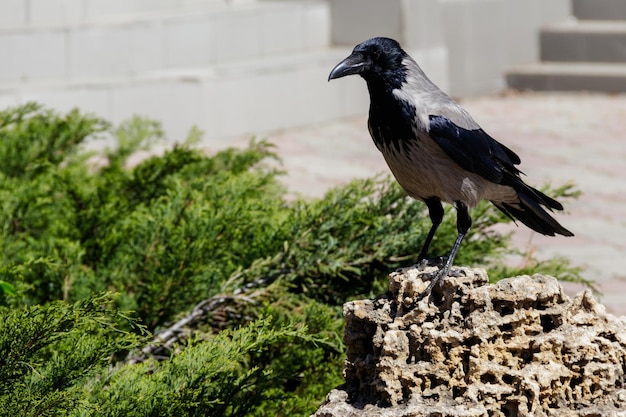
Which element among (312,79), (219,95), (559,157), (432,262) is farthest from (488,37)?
(432,262)

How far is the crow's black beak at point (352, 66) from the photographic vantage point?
2900 millimetres

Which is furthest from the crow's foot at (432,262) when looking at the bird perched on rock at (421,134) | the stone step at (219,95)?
the stone step at (219,95)

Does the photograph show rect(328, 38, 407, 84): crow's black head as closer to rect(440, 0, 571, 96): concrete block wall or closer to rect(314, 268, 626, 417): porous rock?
rect(314, 268, 626, 417): porous rock

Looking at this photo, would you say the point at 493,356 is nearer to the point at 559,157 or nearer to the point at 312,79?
the point at 559,157

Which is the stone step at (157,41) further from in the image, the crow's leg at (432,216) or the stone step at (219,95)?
the crow's leg at (432,216)

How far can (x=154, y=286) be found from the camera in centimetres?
353

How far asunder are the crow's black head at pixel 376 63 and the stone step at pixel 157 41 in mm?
6218

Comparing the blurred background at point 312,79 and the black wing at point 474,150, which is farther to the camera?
the blurred background at point 312,79

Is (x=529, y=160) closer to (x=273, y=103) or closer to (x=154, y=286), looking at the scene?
(x=273, y=103)

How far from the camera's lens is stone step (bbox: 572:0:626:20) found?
13.6 metres

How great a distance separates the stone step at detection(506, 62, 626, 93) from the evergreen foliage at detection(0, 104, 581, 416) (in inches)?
329

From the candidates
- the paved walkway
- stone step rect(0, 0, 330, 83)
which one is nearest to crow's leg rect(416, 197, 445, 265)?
the paved walkway

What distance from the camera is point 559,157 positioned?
8672 mm

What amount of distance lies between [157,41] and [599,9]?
7.04 meters
